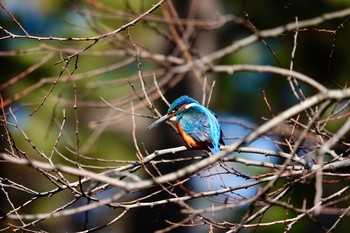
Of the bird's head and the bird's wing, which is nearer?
the bird's wing

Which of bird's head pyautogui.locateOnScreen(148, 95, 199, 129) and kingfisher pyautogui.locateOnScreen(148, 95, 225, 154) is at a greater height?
bird's head pyautogui.locateOnScreen(148, 95, 199, 129)

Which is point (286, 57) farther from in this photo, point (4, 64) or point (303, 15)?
point (4, 64)

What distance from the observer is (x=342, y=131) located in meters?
1.62

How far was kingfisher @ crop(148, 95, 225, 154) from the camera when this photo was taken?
139 inches

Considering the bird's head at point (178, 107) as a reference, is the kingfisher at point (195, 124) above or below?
below

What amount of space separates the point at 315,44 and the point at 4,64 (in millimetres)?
5608

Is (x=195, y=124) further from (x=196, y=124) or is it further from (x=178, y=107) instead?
(x=178, y=107)

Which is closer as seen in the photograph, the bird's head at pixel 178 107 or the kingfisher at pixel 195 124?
the kingfisher at pixel 195 124

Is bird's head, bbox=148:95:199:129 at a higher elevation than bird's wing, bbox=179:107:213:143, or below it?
higher

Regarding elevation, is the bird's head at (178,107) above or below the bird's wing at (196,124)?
above

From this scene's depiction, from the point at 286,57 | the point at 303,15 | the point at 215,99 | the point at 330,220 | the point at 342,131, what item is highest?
the point at 303,15

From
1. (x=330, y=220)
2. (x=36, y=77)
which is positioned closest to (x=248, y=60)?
(x=330, y=220)

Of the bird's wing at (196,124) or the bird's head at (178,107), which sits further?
the bird's head at (178,107)

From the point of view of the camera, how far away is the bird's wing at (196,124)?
11.6 ft
